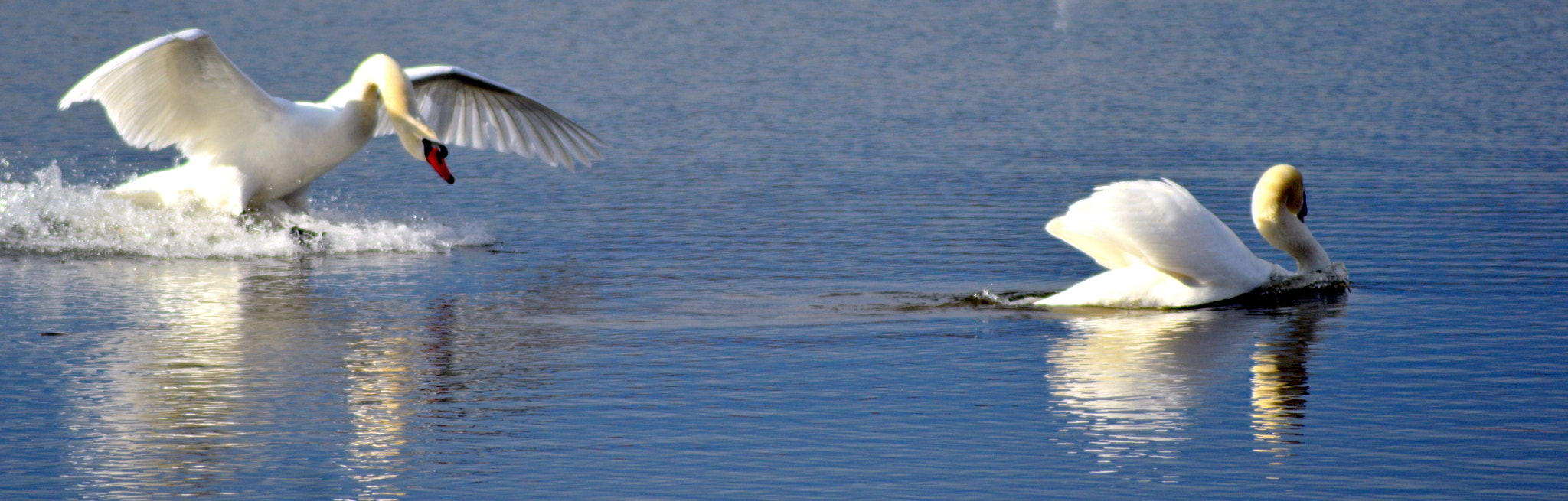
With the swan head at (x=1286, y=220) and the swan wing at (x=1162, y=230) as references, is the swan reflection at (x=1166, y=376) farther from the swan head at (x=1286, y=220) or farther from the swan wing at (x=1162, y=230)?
the swan head at (x=1286, y=220)

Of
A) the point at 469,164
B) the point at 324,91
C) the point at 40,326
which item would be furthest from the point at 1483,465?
the point at 324,91

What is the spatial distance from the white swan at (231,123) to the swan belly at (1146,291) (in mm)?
3585

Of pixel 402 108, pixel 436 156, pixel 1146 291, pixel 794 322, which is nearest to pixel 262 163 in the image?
pixel 402 108

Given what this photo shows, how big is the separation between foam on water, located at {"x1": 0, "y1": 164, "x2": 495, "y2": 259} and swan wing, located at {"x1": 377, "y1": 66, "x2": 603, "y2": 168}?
1268 millimetres

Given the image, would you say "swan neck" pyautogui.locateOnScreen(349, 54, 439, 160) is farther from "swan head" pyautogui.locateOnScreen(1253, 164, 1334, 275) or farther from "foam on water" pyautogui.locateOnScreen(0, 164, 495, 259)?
"swan head" pyautogui.locateOnScreen(1253, 164, 1334, 275)

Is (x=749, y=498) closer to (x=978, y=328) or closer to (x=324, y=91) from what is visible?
(x=978, y=328)

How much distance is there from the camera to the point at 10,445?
18.7 feet

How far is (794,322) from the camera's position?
8.08 meters

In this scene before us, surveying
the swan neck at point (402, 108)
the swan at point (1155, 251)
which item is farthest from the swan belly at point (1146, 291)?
the swan neck at point (402, 108)

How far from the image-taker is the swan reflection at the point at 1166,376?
19.0 feet

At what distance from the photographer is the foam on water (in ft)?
34.6

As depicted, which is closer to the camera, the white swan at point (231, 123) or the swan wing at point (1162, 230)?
the swan wing at point (1162, 230)

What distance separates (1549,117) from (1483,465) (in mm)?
14478

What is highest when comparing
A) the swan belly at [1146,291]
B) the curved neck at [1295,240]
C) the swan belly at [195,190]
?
the swan belly at [195,190]
